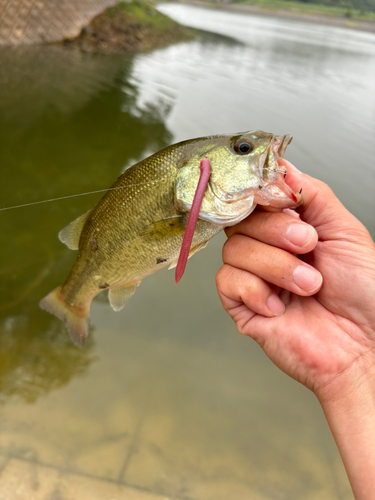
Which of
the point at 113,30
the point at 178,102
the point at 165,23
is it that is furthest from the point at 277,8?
the point at 178,102

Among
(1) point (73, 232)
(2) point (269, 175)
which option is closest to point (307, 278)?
(2) point (269, 175)

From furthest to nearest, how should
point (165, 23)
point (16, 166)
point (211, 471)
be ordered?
point (165, 23)
point (16, 166)
point (211, 471)

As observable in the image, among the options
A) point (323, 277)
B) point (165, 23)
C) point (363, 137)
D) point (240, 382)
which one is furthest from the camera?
point (165, 23)

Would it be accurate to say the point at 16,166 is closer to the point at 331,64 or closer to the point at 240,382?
the point at 240,382

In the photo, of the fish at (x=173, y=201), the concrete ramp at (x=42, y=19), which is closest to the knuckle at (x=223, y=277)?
the fish at (x=173, y=201)

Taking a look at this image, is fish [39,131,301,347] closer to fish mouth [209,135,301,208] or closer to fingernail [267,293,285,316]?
fish mouth [209,135,301,208]

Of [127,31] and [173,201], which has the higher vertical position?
[127,31]

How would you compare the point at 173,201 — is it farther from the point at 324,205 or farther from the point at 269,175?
the point at 324,205
